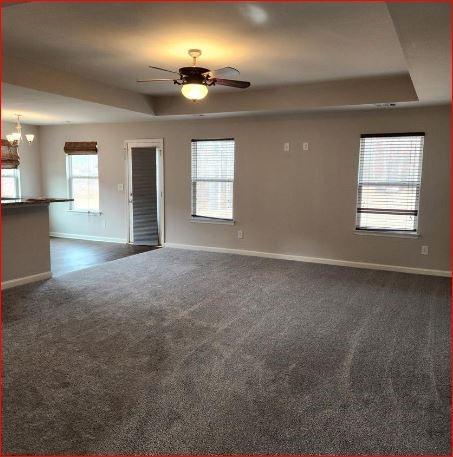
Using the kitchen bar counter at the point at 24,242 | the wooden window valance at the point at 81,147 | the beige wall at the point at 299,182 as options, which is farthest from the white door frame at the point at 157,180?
the kitchen bar counter at the point at 24,242

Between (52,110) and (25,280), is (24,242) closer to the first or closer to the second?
(25,280)

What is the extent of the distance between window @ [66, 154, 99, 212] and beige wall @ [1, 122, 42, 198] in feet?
2.46

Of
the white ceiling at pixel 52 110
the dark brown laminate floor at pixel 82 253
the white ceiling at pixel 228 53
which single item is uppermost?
the white ceiling at pixel 228 53

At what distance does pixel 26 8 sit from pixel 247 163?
4.09 m

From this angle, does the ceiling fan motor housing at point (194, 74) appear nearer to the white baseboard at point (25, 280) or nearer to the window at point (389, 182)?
the window at point (389, 182)

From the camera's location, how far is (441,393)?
8.48ft

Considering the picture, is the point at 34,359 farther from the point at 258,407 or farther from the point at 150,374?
the point at 258,407

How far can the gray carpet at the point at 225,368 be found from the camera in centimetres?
215

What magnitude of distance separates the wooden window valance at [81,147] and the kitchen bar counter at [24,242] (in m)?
3.05

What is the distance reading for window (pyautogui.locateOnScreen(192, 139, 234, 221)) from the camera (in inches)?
274

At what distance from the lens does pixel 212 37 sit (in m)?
3.66

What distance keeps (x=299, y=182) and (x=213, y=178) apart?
1.52m

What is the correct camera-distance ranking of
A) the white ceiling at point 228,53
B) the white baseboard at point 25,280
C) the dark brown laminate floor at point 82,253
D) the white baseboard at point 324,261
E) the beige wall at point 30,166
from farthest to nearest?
the beige wall at point 30,166 → the dark brown laminate floor at point 82,253 → the white baseboard at point 324,261 → the white baseboard at point 25,280 → the white ceiling at point 228,53

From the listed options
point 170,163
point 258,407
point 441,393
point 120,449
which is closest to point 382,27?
point 441,393
